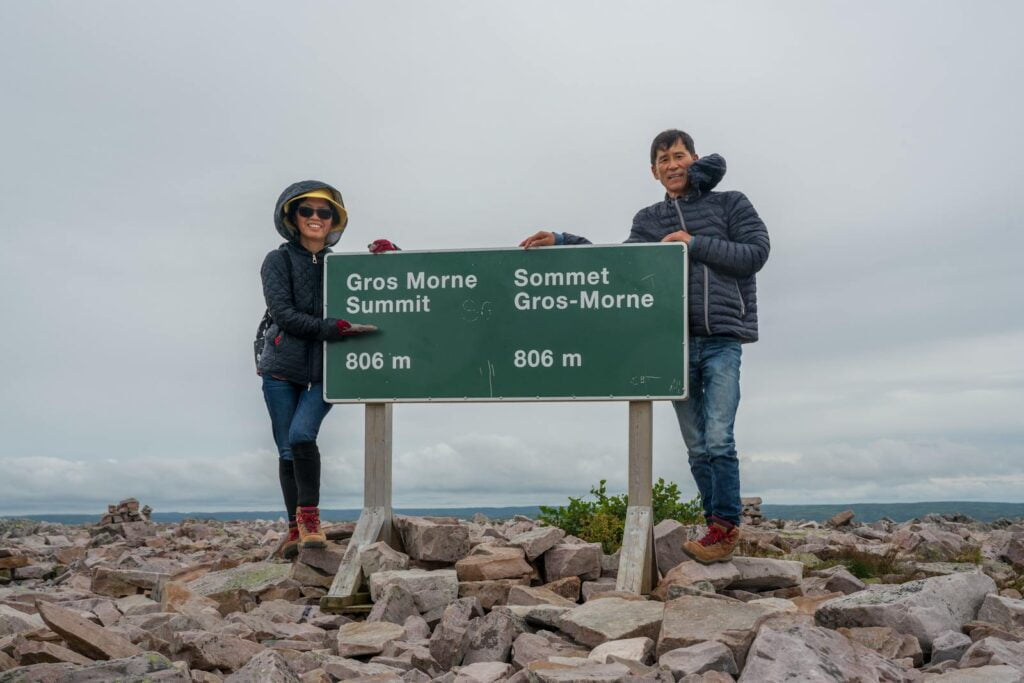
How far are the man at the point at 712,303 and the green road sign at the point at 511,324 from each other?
0.18 m

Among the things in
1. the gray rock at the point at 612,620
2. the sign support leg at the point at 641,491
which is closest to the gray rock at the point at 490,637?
the gray rock at the point at 612,620

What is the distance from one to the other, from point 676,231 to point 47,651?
5.45 metres

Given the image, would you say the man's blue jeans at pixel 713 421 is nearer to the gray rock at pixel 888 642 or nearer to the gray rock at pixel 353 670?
the gray rock at pixel 888 642

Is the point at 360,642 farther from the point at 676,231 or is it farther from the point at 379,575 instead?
the point at 676,231

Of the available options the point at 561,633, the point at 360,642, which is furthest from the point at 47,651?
the point at 561,633

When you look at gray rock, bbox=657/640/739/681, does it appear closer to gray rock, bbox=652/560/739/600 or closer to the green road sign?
gray rock, bbox=652/560/739/600

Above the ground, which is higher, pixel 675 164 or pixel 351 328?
pixel 675 164

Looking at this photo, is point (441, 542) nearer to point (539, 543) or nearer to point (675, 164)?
point (539, 543)

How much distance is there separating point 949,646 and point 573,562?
3111 mm

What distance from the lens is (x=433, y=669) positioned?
5.89 m

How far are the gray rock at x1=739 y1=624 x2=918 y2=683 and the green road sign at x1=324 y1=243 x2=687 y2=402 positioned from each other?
10.5ft

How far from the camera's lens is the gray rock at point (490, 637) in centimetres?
607

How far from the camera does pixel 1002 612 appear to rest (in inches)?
266

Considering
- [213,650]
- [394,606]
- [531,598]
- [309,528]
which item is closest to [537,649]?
[531,598]
